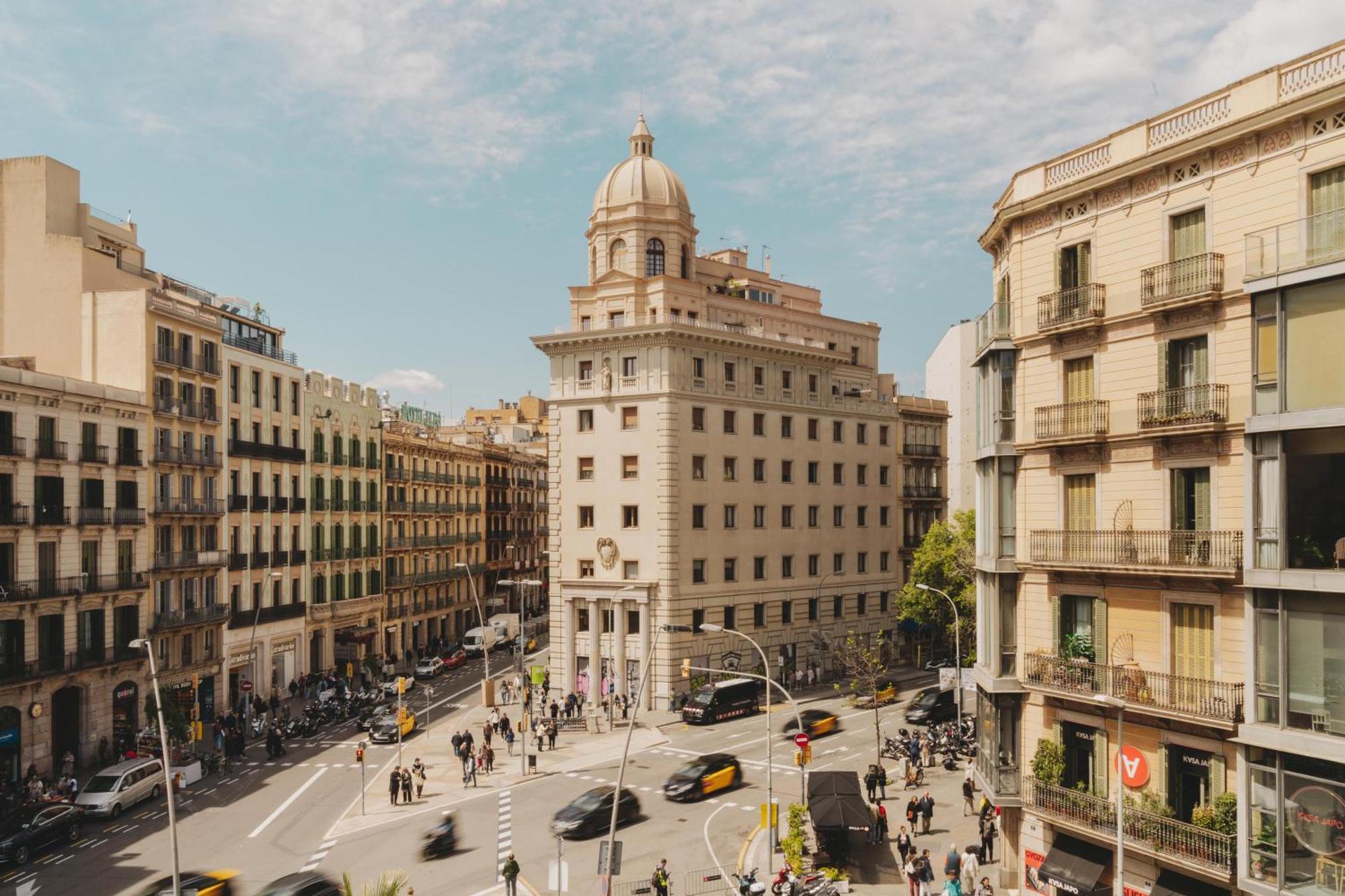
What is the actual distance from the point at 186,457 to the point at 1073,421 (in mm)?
47796

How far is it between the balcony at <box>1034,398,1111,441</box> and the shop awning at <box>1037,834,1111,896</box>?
11.2 m

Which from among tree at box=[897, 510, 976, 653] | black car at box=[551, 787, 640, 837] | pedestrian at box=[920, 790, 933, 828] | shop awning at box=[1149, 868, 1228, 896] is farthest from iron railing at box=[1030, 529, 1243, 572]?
tree at box=[897, 510, 976, 653]

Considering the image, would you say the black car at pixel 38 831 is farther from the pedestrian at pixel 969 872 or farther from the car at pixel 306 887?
the pedestrian at pixel 969 872

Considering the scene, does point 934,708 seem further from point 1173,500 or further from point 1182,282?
point 1182,282

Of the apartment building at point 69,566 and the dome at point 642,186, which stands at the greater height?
the dome at point 642,186

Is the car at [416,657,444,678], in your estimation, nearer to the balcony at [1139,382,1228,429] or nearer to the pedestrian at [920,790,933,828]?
the pedestrian at [920,790,933,828]

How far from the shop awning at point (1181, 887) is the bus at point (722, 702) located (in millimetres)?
31985

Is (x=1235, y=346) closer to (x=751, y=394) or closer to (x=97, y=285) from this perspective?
(x=751, y=394)

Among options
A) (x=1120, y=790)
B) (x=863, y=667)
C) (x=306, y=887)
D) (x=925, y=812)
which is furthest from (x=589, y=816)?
(x=863, y=667)

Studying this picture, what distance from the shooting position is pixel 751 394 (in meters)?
65.8

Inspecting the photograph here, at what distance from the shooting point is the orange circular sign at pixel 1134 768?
83.0 feet

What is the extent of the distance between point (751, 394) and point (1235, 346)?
141 feet

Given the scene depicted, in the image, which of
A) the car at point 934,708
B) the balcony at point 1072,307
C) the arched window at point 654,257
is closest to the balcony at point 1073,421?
the balcony at point 1072,307

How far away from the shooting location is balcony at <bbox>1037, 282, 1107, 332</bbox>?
27.2 metres
